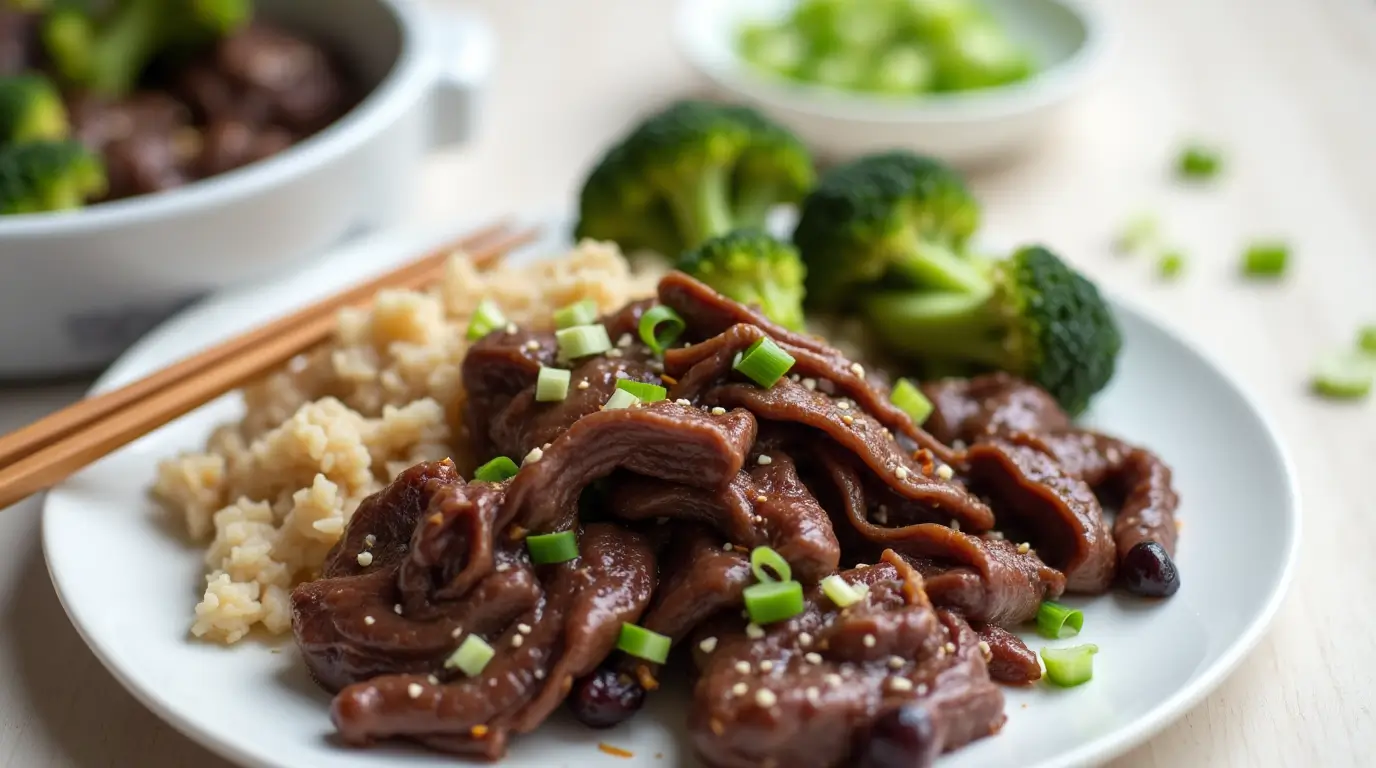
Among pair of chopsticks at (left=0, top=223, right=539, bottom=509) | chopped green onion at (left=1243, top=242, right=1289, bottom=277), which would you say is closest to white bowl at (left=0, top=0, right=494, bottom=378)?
pair of chopsticks at (left=0, top=223, right=539, bottom=509)

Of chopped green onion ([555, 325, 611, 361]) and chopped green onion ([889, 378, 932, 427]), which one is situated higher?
chopped green onion ([555, 325, 611, 361])

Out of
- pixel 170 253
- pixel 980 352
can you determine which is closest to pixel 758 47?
pixel 980 352

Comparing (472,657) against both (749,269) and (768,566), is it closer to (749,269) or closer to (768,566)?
(768,566)

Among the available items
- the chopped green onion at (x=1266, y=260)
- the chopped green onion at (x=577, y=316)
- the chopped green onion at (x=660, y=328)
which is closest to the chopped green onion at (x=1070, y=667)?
the chopped green onion at (x=660, y=328)

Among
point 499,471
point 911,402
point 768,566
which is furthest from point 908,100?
point 768,566

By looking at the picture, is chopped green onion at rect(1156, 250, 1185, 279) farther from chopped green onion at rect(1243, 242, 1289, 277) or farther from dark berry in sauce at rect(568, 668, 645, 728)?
dark berry in sauce at rect(568, 668, 645, 728)

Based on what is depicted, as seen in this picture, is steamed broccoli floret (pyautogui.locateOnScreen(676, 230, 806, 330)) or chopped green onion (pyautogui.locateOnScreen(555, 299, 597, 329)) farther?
steamed broccoli floret (pyautogui.locateOnScreen(676, 230, 806, 330))

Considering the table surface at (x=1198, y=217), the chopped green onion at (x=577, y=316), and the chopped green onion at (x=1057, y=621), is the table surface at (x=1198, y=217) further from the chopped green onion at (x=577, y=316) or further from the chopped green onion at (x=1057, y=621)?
the chopped green onion at (x=577, y=316)
